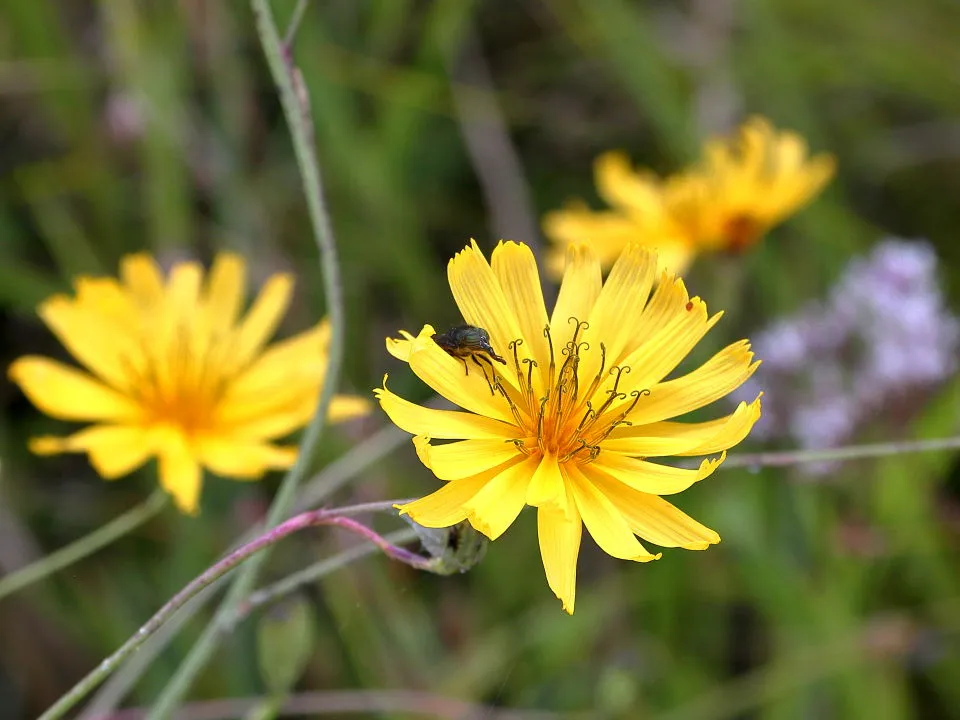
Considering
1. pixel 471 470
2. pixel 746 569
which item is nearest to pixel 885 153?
pixel 746 569

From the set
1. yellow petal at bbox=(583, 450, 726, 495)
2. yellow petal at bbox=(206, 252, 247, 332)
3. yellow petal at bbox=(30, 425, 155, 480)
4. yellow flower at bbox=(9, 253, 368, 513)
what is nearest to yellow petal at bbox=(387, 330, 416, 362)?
yellow petal at bbox=(583, 450, 726, 495)

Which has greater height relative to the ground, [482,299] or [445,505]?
[482,299]

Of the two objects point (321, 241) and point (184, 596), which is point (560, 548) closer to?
point (184, 596)

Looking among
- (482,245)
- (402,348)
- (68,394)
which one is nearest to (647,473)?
(402,348)

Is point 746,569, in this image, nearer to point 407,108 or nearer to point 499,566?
point 499,566

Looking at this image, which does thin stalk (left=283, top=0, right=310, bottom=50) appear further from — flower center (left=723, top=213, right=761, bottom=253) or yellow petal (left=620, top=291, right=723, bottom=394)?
flower center (left=723, top=213, right=761, bottom=253)
